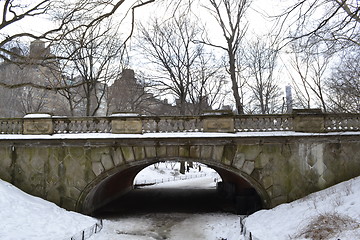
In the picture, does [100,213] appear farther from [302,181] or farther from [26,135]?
[302,181]

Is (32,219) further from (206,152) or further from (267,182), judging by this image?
(267,182)

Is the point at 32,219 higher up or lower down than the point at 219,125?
lower down

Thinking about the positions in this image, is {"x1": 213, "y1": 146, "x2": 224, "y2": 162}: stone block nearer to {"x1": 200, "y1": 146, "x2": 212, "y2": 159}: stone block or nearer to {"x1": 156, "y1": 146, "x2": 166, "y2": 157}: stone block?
{"x1": 200, "y1": 146, "x2": 212, "y2": 159}: stone block

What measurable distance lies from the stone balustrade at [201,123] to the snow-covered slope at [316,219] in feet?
8.00

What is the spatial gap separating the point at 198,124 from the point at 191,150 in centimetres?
112

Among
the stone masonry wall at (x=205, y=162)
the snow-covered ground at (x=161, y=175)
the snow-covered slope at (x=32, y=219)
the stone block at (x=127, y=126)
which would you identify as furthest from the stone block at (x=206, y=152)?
the snow-covered ground at (x=161, y=175)

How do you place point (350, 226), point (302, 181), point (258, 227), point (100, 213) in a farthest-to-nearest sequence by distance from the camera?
point (100, 213)
point (302, 181)
point (258, 227)
point (350, 226)

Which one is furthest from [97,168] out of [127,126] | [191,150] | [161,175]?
[161,175]

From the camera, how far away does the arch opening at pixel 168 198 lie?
12.9m

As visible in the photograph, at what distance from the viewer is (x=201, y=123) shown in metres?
11.8

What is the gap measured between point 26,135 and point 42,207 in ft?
10.4

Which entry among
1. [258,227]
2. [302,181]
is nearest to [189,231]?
[258,227]

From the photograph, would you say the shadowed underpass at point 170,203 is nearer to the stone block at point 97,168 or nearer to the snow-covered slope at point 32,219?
the stone block at point 97,168

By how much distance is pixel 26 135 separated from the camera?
11852 mm
